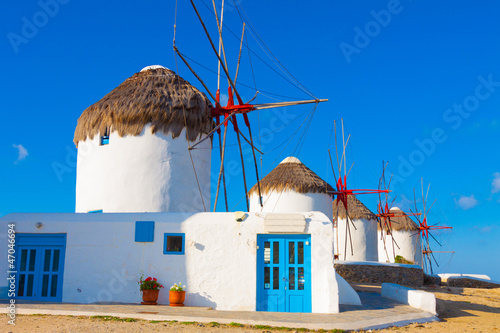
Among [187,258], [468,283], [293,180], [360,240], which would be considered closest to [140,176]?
[187,258]

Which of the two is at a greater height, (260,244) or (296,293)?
(260,244)

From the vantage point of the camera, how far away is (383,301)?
14.4 meters

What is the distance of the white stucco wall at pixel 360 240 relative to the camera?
1249 inches

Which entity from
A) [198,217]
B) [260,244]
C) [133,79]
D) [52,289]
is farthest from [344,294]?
[133,79]

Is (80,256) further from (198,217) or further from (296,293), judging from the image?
(296,293)

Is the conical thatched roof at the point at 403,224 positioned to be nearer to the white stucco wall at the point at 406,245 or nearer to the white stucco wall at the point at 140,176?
the white stucco wall at the point at 406,245

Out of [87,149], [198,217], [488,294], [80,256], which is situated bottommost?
[488,294]

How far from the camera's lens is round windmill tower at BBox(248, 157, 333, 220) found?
2520 cm

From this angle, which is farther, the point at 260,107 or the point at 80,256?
the point at 260,107

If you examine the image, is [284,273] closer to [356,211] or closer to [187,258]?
[187,258]

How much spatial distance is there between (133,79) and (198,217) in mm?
7737

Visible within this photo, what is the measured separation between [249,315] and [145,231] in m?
3.53

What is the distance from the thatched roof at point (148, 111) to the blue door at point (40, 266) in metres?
4.83

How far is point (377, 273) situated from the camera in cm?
2562
